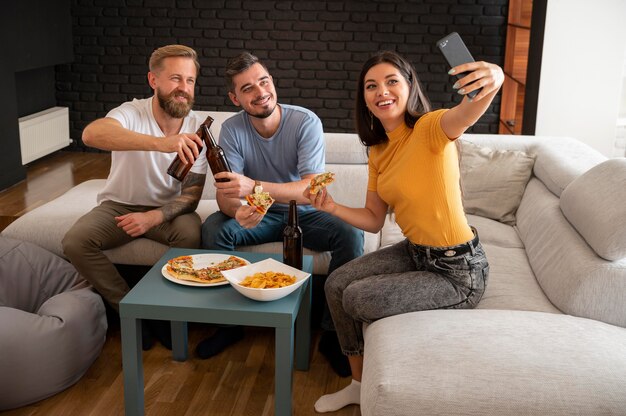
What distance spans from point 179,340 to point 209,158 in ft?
2.35

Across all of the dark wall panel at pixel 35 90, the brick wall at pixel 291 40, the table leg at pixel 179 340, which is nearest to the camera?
the table leg at pixel 179 340

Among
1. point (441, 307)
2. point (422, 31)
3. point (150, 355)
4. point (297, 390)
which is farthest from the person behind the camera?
point (422, 31)

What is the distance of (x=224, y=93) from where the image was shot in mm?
6695

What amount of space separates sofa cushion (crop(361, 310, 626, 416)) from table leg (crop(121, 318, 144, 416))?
74 centimetres

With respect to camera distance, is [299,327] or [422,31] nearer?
[299,327]

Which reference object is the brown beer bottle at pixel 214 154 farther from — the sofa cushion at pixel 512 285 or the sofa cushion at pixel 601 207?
the sofa cushion at pixel 601 207

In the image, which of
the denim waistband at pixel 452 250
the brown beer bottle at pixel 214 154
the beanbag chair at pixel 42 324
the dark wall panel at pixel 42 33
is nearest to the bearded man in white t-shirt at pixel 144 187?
the beanbag chair at pixel 42 324

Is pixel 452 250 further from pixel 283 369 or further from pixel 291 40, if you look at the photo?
pixel 291 40

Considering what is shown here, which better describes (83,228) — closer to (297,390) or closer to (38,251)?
(38,251)

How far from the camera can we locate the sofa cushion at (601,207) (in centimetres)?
238

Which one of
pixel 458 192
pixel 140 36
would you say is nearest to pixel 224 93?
pixel 140 36

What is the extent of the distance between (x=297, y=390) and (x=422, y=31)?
440 cm

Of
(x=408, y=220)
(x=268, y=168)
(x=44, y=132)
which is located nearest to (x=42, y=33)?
(x=44, y=132)

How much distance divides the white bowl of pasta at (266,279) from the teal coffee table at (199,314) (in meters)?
0.03
